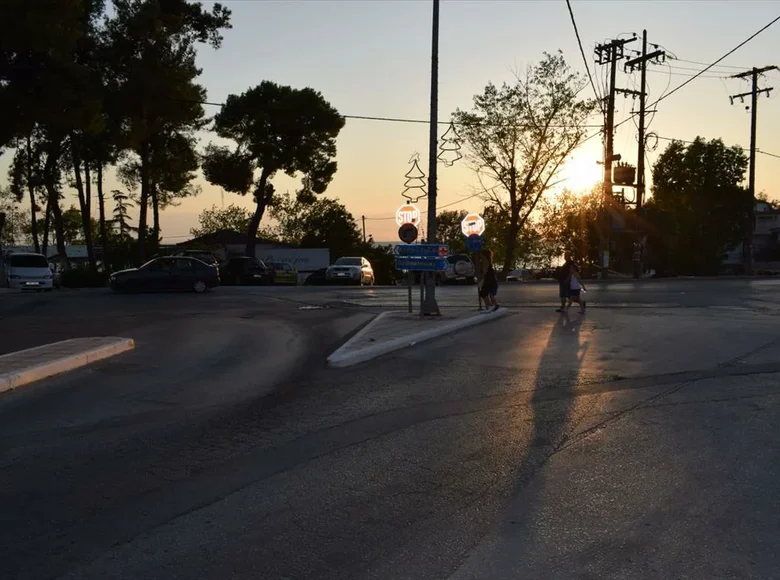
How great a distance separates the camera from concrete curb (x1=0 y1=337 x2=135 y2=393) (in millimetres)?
9250

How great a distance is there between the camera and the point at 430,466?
5965 mm

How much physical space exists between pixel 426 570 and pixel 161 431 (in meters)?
3.95

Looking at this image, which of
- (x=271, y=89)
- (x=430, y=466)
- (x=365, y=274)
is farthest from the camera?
(x=271, y=89)

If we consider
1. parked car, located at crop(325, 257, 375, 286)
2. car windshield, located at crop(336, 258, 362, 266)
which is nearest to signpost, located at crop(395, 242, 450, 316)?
parked car, located at crop(325, 257, 375, 286)

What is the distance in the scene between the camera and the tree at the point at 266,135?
168ft

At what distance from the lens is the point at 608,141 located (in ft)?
143

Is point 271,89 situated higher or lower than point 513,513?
higher

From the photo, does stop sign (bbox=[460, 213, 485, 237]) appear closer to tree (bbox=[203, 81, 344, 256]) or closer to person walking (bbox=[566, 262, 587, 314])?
person walking (bbox=[566, 262, 587, 314])

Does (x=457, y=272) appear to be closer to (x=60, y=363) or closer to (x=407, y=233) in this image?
(x=407, y=233)

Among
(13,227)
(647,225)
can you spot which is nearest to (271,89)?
(647,225)

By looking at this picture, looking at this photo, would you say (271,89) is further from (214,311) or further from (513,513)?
(513,513)

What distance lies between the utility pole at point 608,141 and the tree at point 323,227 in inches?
1678

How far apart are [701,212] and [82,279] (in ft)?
153

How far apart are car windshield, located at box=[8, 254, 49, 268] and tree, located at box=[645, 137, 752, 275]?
44538 millimetres
